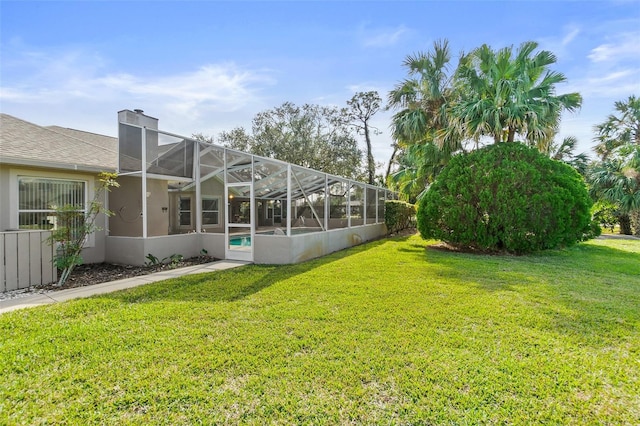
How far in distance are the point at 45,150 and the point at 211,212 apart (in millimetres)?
5031

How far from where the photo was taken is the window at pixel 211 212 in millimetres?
11326

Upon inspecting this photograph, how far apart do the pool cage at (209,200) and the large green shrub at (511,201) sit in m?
4.18

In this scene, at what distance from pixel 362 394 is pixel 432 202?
9.10 metres

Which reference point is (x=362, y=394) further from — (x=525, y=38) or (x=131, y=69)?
(x=525, y=38)

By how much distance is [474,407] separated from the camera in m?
2.55

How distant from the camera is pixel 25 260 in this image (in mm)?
6227

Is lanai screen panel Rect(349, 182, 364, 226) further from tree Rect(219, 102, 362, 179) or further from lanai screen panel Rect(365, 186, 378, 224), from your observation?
→ tree Rect(219, 102, 362, 179)

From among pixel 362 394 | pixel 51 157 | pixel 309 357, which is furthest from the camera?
pixel 51 157

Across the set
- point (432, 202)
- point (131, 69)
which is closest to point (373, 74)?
point (432, 202)

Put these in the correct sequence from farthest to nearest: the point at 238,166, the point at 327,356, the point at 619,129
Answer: the point at 619,129 < the point at 238,166 < the point at 327,356

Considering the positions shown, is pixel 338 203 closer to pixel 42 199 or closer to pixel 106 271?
pixel 106 271

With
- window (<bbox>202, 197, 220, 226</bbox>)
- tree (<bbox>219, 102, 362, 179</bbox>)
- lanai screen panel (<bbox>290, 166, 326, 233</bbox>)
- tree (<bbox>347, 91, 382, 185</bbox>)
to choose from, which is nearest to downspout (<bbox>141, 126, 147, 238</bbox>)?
window (<bbox>202, 197, 220, 226</bbox>)

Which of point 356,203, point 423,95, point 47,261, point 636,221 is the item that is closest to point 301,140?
point 356,203

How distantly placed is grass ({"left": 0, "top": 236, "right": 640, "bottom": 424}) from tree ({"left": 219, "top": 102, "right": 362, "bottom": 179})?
1529cm
